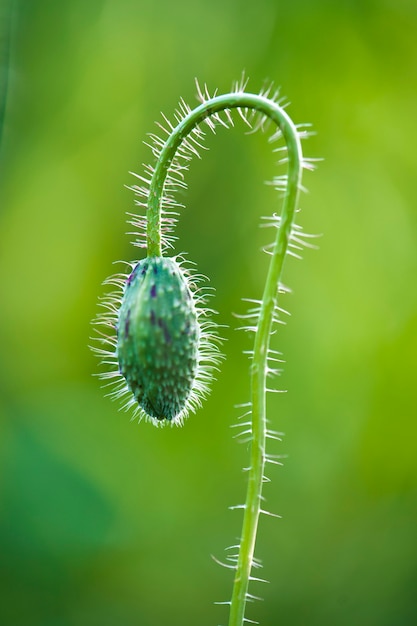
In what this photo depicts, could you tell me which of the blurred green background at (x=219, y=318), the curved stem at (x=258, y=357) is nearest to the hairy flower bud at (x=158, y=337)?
the curved stem at (x=258, y=357)

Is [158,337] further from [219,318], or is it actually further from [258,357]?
[219,318]

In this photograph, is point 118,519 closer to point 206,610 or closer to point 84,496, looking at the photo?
point 84,496

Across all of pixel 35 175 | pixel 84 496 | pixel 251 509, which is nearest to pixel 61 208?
pixel 35 175

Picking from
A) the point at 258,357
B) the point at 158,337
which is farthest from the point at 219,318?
the point at 258,357

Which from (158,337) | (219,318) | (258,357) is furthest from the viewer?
(219,318)

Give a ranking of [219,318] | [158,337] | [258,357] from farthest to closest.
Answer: [219,318], [158,337], [258,357]

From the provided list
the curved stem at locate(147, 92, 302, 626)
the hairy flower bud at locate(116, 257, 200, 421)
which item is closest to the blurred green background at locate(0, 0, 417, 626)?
the hairy flower bud at locate(116, 257, 200, 421)

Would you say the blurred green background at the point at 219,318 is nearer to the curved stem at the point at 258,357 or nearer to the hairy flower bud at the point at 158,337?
the hairy flower bud at the point at 158,337

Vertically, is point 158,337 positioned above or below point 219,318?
A: below

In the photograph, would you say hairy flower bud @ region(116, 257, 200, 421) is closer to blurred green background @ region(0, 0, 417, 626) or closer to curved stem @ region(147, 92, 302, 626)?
curved stem @ region(147, 92, 302, 626)

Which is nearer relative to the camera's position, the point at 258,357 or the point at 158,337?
the point at 258,357
